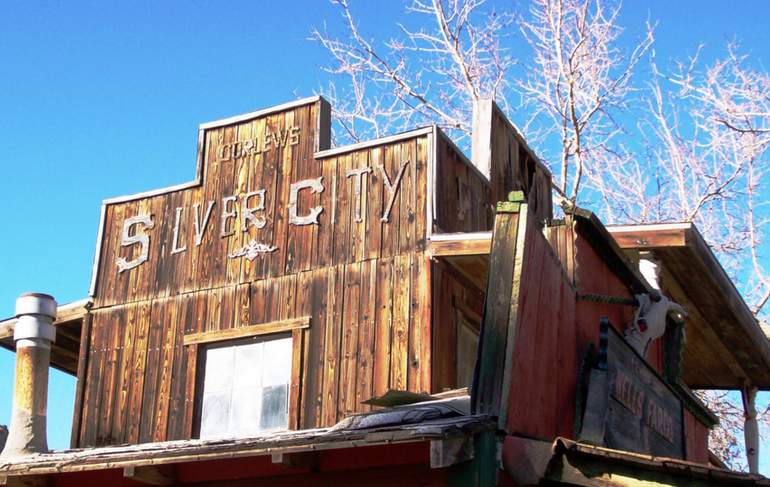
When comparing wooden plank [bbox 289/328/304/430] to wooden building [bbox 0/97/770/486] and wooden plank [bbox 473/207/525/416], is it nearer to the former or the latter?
wooden building [bbox 0/97/770/486]

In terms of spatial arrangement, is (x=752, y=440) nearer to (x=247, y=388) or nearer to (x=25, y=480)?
(x=247, y=388)

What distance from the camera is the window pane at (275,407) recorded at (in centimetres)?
1145

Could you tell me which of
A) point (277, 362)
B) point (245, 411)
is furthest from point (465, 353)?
point (245, 411)

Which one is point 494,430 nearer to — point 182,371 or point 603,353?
point 603,353

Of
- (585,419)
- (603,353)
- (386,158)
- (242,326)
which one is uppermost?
(386,158)

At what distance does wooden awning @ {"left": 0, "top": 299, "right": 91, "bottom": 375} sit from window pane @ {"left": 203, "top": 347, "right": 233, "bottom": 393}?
2.14 m

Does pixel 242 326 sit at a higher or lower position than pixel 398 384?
higher

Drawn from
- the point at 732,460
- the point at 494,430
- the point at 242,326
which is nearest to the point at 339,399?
the point at 242,326

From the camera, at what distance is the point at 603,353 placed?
28.9 ft

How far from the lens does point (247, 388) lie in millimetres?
11766

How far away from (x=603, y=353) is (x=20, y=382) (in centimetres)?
572

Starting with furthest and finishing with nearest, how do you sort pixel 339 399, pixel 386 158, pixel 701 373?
pixel 701 373, pixel 386 158, pixel 339 399

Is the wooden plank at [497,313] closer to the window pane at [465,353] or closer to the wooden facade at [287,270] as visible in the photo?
the wooden facade at [287,270]

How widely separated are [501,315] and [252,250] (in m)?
5.22
